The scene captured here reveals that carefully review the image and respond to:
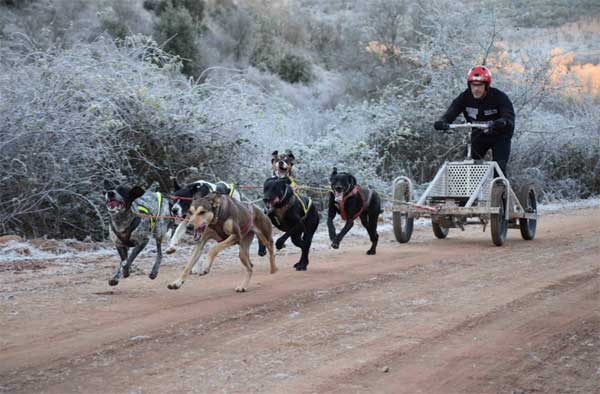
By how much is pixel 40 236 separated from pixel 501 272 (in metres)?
7.02

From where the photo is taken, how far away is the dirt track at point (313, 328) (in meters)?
5.52

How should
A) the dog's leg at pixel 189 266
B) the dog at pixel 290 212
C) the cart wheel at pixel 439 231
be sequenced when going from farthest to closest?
the cart wheel at pixel 439 231 < the dog at pixel 290 212 < the dog's leg at pixel 189 266

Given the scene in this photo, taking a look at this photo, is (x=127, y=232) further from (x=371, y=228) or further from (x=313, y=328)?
(x=371, y=228)

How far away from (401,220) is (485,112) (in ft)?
7.09

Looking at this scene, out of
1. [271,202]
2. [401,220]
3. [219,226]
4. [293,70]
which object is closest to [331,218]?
[401,220]

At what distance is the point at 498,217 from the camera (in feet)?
41.0

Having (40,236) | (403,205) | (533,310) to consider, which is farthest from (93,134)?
(533,310)

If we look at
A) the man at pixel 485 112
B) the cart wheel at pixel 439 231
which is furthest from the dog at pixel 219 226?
the cart wheel at pixel 439 231

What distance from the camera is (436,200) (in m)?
13.1

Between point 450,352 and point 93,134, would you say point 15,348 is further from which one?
point 93,134

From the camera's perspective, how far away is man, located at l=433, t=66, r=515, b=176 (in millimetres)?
12846

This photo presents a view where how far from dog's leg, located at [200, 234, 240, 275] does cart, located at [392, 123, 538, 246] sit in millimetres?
4443

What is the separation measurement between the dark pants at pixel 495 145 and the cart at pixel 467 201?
0.19 meters

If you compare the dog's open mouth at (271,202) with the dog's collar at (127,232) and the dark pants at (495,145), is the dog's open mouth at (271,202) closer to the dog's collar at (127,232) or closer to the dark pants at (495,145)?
the dog's collar at (127,232)
